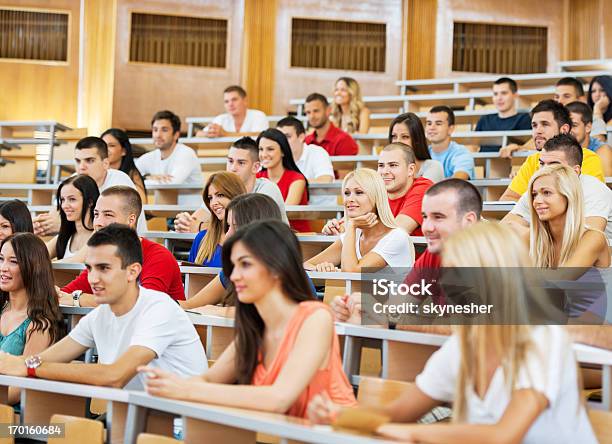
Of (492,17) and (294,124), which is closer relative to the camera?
(294,124)

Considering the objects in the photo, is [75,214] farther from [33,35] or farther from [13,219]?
[33,35]

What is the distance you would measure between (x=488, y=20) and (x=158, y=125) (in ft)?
10.7

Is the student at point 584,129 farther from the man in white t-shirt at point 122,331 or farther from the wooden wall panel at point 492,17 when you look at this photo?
the wooden wall panel at point 492,17

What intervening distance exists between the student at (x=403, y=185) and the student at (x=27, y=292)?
48.2 inches

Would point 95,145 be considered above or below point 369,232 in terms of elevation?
above

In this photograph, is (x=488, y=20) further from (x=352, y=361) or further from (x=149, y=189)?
(x=352, y=361)

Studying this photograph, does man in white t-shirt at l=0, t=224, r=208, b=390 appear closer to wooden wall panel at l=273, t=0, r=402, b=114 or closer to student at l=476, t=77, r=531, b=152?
student at l=476, t=77, r=531, b=152

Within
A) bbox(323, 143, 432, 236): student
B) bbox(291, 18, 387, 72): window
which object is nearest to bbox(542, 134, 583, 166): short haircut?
bbox(323, 143, 432, 236): student

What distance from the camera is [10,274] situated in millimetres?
2785

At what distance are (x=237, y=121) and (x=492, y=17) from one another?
8.33 feet

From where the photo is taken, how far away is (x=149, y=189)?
502cm

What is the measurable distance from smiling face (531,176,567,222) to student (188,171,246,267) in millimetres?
1198

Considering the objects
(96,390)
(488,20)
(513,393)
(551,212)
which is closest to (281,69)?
(488,20)

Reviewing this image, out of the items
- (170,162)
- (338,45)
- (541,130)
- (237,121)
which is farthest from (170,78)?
(541,130)
